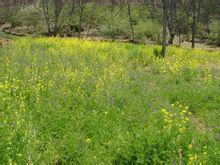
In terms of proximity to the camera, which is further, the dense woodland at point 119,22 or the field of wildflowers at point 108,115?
the dense woodland at point 119,22

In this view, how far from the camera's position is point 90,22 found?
1987 inches

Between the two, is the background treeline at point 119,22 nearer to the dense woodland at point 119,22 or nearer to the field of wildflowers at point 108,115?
the dense woodland at point 119,22

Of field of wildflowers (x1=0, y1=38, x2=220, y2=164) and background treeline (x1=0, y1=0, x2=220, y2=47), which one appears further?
background treeline (x1=0, y1=0, x2=220, y2=47)

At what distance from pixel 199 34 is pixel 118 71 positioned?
34596mm

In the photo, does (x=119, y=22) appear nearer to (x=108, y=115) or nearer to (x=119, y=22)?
(x=119, y=22)

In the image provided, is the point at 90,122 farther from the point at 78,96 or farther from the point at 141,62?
the point at 141,62

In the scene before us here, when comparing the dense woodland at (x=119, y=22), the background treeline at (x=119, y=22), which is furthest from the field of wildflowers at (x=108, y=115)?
the dense woodland at (x=119, y=22)

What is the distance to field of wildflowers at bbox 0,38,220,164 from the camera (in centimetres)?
541

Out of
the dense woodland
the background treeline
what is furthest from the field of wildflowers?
the dense woodland

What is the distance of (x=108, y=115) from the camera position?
7.56 metres

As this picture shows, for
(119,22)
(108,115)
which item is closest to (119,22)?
(119,22)

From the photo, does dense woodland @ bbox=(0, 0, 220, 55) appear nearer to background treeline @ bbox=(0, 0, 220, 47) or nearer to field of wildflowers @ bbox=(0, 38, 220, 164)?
background treeline @ bbox=(0, 0, 220, 47)

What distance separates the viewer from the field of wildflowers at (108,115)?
5.41 meters

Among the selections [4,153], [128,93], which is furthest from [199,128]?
[4,153]
